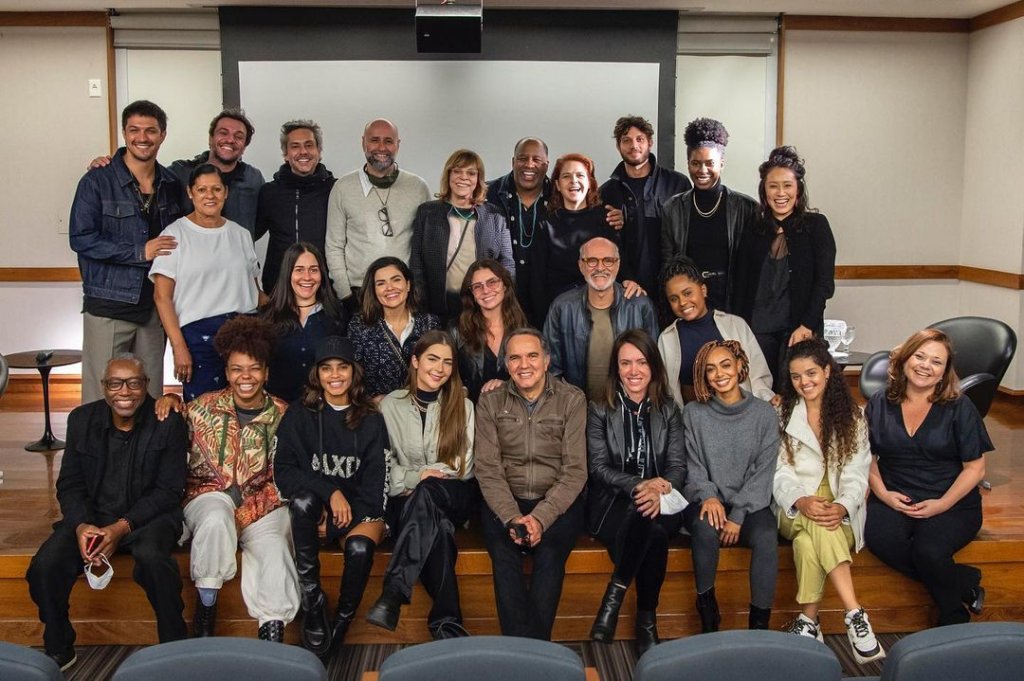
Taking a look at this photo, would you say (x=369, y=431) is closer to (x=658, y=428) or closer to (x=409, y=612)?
(x=409, y=612)

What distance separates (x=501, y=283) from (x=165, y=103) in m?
3.87

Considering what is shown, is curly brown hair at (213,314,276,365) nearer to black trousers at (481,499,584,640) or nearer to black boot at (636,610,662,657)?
black trousers at (481,499,584,640)

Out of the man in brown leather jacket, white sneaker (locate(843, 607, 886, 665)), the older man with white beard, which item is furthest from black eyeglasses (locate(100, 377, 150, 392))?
white sneaker (locate(843, 607, 886, 665))

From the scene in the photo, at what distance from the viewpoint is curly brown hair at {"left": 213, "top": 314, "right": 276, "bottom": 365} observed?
3.50 m

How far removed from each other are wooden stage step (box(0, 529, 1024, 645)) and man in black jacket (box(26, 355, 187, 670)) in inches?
8.9

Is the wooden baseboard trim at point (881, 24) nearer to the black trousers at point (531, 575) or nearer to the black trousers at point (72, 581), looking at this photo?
the black trousers at point (531, 575)

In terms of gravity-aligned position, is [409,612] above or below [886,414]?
below

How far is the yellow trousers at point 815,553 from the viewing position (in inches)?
131

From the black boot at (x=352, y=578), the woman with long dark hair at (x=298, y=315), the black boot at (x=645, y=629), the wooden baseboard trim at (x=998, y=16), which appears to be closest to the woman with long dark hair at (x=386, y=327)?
the woman with long dark hair at (x=298, y=315)

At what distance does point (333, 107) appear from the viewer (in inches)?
256

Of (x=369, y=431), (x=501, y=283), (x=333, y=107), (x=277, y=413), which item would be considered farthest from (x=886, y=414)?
(x=333, y=107)

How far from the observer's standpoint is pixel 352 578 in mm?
3289

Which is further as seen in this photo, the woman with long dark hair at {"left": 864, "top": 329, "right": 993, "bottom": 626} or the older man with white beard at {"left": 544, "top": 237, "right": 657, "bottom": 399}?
the older man with white beard at {"left": 544, "top": 237, "right": 657, "bottom": 399}

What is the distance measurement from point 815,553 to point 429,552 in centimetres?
131
